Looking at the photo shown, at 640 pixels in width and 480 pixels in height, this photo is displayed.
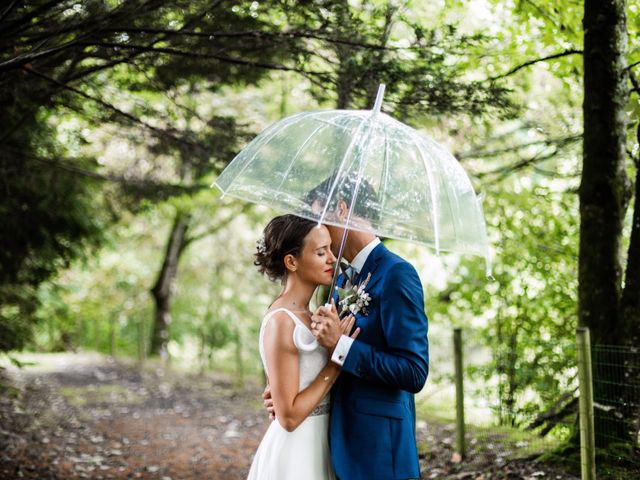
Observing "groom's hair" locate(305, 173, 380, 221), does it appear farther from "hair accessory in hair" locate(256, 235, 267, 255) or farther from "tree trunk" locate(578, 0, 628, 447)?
"tree trunk" locate(578, 0, 628, 447)

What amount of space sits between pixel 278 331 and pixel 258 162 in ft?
3.67

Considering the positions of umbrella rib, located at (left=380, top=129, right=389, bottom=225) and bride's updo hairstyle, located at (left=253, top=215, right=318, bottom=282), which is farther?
umbrella rib, located at (left=380, top=129, right=389, bottom=225)

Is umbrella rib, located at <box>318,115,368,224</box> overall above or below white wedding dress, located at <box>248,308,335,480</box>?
above

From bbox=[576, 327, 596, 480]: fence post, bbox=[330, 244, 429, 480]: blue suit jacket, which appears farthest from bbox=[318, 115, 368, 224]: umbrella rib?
bbox=[576, 327, 596, 480]: fence post

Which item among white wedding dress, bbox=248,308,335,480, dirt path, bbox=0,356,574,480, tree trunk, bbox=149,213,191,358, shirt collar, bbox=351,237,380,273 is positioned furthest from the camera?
tree trunk, bbox=149,213,191,358

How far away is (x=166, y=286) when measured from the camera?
16906 millimetres

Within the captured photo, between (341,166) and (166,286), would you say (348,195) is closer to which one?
(341,166)

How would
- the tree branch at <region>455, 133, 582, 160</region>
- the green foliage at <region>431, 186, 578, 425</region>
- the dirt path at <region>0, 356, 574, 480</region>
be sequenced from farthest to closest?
the tree branch at <region>455, 133, 582, 160</region>, the green foliage at <region>431, 186, 578, 425</region>, the dirt path at <region>0, 356, 574, 480</region>

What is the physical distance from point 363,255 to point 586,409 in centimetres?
266

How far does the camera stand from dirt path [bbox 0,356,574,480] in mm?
6551

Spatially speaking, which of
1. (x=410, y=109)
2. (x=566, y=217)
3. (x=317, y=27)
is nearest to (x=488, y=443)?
(x=566, y=217)

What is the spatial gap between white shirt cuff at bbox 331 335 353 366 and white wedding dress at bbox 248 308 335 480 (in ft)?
0.41

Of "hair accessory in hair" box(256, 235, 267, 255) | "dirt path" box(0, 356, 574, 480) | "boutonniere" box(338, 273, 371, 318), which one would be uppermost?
"hair accessory in hair" box(256, 235, 267, 255)

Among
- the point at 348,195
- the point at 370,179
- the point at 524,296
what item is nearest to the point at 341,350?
the point at 348,195
